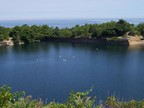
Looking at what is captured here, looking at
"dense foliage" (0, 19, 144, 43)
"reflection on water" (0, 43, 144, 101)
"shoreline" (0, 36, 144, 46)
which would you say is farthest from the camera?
"dense foliage" (0, 19, 144, 43)

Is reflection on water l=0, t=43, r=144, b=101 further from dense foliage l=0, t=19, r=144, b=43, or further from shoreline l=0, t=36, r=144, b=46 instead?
dense foliage l=0, t=19, r=144, b=43

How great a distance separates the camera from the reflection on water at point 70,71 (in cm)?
2712

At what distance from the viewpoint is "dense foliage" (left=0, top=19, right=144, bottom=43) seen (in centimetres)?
6488

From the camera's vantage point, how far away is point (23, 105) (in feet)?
22.6

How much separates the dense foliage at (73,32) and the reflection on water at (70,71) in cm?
601

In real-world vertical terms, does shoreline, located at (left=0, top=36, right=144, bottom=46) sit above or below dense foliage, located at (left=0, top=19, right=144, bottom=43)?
below

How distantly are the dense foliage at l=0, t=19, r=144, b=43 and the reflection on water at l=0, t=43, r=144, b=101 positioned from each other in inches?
237

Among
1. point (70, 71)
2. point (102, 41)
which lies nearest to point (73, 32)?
point (102, 41)

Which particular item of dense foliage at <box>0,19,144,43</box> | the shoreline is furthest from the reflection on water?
dense foliage at <box>0,19,144,43</box>

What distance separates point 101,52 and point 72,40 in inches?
673

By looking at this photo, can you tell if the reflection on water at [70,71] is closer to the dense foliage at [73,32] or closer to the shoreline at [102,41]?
the shoreline at [102,41]

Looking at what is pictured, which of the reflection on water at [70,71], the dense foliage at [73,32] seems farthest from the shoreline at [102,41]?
the reflection on water at [70,71]

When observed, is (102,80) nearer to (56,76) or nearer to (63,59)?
(56,76)

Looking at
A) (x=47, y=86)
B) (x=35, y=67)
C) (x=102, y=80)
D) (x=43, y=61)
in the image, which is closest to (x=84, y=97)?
(x=47, y=86)
